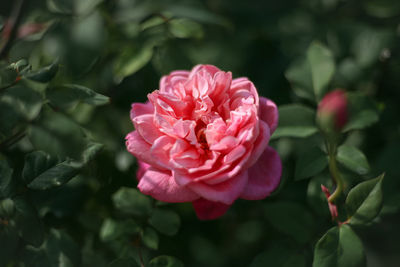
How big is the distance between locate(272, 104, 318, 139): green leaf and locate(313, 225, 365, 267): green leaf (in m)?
0.22

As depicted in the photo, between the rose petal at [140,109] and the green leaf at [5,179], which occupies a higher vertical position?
the rose petal at [140,109]

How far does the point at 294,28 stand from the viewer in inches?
51.9

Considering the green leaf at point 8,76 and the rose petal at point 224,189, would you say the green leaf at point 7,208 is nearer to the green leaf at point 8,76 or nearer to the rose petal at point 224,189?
the green leaf at point 8,76

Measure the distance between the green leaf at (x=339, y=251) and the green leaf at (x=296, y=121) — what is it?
0.73 feet

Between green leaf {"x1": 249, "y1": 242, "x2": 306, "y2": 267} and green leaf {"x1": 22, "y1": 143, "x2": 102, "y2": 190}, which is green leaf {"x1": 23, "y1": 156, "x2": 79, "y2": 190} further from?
green leaf {"x1": 249, "y1": 242, "x2": 306, "y2": 267}

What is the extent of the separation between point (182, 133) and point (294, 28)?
→ 811 millimetres

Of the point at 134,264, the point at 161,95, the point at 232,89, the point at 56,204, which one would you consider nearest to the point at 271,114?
the point at 232,89

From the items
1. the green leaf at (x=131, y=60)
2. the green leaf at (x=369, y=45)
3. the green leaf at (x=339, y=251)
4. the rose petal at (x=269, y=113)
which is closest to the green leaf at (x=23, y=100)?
the green leaf at (x=131, y=60)

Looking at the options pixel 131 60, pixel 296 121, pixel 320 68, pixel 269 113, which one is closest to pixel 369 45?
pixel 320 68

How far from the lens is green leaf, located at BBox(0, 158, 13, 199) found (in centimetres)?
65

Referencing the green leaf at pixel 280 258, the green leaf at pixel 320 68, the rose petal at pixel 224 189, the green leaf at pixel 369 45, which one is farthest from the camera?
the green leaf at pixel 369 45

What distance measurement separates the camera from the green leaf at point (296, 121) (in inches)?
31.7

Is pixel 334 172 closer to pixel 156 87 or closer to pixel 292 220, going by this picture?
pixel 292 220

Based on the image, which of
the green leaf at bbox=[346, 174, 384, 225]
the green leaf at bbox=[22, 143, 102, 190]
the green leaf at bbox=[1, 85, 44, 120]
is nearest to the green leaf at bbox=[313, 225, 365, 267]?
the green leaf at bbox=[346, 174, 384, 225]
